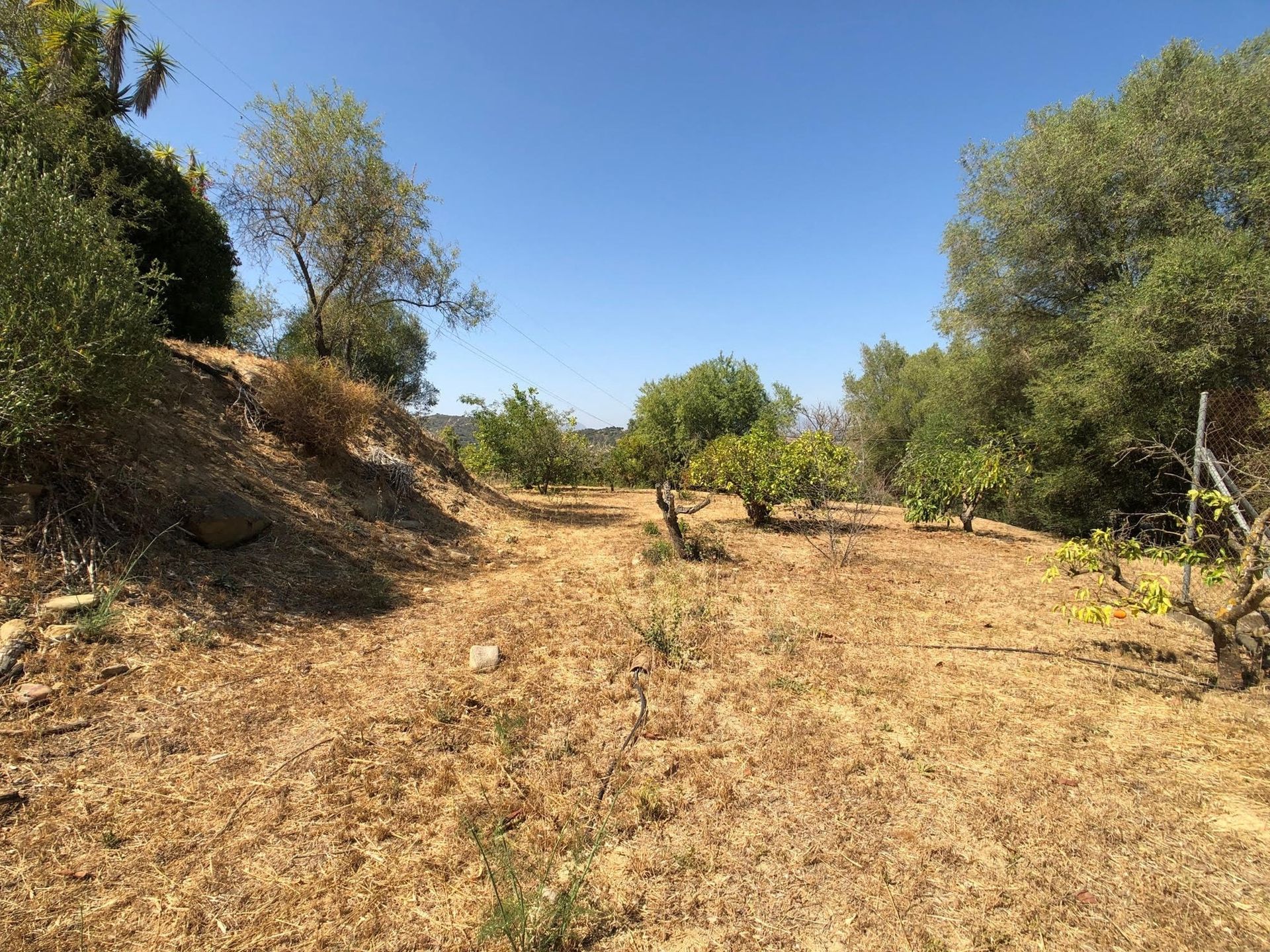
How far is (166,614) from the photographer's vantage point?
4.02 meters

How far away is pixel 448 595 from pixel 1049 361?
13405 mm

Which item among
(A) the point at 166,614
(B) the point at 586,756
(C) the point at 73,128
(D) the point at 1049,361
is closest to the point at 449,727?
(B) the point at 586,756

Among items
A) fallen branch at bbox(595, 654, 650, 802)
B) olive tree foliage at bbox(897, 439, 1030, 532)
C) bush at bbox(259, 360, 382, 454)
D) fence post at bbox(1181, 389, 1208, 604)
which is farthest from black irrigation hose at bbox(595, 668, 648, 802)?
olive tree foliage at bbox(897, 439, 1030, 532)

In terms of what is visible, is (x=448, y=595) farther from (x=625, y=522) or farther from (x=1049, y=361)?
(x=1049, y=361)

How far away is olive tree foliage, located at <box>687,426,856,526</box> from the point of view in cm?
978

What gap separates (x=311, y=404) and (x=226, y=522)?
322cm

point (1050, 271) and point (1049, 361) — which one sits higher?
point (1050, 271)

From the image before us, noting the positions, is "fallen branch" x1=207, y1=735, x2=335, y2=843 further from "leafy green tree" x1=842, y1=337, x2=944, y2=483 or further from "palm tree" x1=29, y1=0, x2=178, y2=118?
"leafy green tree" x1=842, y1=337, x2=944, y2=483

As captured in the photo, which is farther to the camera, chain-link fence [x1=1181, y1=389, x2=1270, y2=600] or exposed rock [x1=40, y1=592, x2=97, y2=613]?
chain-link fence [x1=1181, y1=389, x2=1270, y2=600]

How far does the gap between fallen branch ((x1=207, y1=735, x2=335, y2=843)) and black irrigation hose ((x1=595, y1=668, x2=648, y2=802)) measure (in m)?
1.60

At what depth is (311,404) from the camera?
805cm

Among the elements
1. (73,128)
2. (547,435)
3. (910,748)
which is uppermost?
(73,128)

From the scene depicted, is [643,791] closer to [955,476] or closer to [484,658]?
[484,658]

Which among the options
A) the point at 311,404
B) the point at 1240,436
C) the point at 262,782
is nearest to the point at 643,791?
the point at 262,782
